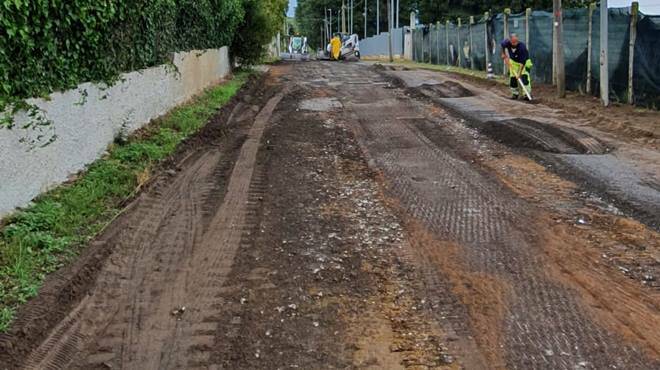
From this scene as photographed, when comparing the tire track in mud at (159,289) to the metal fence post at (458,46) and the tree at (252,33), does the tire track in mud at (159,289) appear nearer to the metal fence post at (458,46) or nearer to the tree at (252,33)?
the tree at (252,33)

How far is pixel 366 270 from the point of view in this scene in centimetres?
518

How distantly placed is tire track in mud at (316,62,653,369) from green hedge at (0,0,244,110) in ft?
13.4

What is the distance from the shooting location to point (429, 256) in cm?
547

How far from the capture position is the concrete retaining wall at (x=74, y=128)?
6.34 m

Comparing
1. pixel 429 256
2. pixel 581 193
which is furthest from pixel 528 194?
pixel 429 256

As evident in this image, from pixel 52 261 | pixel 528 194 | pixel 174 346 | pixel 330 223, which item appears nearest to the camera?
pixel 174 346

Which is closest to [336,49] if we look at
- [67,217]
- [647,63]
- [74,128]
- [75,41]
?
[647,63]

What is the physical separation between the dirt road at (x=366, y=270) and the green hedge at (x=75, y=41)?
1649 mm

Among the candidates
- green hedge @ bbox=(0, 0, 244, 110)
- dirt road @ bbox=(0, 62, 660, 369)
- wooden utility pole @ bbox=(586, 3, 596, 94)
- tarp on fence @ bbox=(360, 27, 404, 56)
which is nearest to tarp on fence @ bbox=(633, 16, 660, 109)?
wooden utility pole @ bbox=(586, 3, 596, 94)

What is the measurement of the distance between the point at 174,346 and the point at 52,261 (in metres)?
1.84

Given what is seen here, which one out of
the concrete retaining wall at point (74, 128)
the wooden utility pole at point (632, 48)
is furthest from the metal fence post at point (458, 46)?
the concrete retaining wall at point (74, 128)

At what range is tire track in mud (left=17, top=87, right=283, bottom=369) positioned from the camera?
398cm

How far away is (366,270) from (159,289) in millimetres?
1601

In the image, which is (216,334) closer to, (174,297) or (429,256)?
(174,297)
